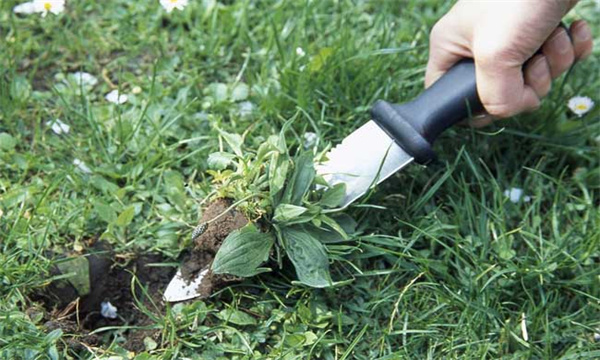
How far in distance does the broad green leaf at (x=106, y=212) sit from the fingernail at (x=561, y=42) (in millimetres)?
1169

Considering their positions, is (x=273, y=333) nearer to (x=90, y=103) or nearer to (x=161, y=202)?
(x=161, y=202)

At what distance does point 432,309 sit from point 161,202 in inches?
28.3

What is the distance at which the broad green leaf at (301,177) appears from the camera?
1.84 meters

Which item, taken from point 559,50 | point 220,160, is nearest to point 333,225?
point 220,160

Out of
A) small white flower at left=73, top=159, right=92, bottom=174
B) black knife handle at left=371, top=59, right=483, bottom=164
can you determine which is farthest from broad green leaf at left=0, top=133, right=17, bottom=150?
black knife handle at left=371, top=59, right=483, bottom=164

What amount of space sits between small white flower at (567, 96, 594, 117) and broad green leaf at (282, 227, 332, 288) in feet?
2.92

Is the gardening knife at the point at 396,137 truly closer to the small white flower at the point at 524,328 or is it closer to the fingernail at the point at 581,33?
the fingernail at the point at 581,33

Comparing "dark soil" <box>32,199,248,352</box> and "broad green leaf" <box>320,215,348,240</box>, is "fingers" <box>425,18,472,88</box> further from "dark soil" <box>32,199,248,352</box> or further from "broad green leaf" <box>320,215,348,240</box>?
"dark soil" <box>32,199,248,352</box>

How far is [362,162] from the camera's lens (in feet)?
6.34

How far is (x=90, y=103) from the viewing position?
2250mm

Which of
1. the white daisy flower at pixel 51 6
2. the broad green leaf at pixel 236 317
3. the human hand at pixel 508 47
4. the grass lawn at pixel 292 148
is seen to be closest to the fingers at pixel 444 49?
the human hand at pixel 508 47

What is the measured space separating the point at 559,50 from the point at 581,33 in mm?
100

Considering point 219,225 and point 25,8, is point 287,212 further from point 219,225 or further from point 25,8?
point 25,8

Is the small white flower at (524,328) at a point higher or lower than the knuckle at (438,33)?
lower
